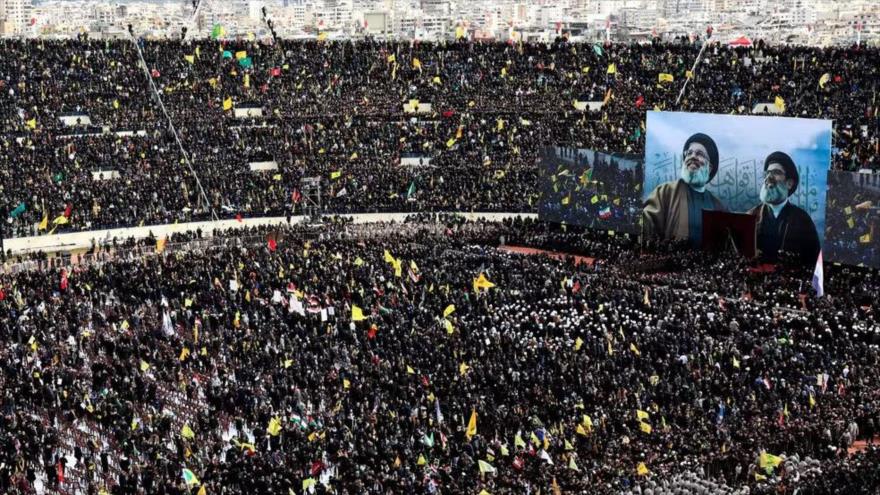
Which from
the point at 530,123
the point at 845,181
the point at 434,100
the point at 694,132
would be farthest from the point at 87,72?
the point at 845,181

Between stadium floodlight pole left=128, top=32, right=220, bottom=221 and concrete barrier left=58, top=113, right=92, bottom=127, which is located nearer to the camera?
stadium floodlight pole left=128, top=32, right=220, bottom=221

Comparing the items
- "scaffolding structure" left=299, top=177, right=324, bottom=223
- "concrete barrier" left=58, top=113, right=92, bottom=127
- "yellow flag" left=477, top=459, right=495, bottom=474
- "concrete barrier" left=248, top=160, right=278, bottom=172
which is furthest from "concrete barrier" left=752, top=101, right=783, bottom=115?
"yellow flag" left=477, top=459, right=495, bottom=474

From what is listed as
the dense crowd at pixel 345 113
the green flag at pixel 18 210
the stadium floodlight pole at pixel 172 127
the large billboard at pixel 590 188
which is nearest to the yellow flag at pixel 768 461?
the large billboard at pixel 590 188

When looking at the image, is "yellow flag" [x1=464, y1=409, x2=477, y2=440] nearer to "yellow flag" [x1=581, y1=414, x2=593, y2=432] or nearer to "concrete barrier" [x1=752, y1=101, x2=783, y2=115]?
"yellow flag" [x1=581, y1=414, x2=593, y2=432]

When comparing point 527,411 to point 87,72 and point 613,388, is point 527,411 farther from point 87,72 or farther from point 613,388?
point 87,72

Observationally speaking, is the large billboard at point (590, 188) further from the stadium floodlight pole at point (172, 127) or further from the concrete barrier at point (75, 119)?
the concrete barrier at point (75, 119)

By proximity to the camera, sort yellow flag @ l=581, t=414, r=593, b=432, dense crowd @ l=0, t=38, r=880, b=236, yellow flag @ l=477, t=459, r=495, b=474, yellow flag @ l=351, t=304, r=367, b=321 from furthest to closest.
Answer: dense crowd @ l=0, t=38, r=880, b=236 → yellow flag @ l=351, t=304, r=367, b=321 → yellow flag @ l=581, t=414, r=593, b=432 → yellow flag @ l=477, t=459, r=495, b=474
